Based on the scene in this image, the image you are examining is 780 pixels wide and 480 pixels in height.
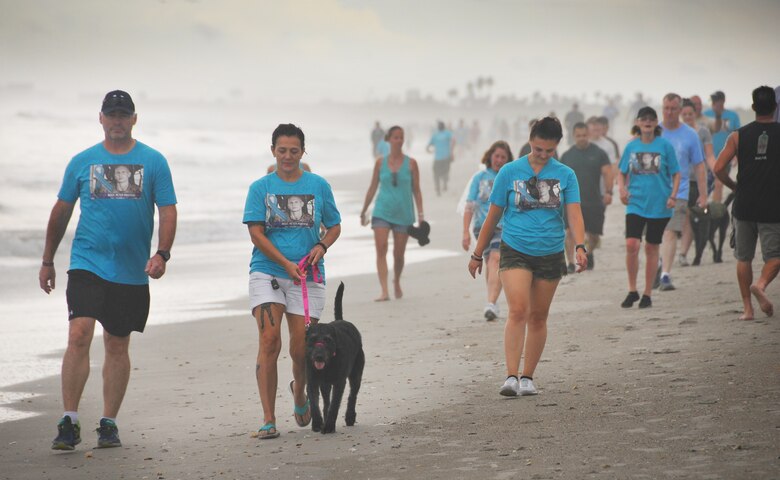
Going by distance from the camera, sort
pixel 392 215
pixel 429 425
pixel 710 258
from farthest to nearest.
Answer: pixel 710 258 → pixel 392 215 → pixel 429 425

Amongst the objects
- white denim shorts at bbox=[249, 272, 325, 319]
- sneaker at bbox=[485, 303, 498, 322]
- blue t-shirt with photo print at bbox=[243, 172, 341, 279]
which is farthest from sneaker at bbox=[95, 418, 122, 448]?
sneaker at bbox=[485, 303, 498, 322]

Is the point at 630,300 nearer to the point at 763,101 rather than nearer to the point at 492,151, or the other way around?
the point at 492,151

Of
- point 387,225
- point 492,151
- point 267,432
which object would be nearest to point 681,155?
point 492,151

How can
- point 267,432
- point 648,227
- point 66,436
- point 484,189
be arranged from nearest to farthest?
1. point 66,436
2. point 267,432
3. point 648,227
4. point 484,189

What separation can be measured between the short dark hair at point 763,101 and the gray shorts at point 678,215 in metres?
2.96

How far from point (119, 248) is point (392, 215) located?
628cm

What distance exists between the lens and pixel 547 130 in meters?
6.85

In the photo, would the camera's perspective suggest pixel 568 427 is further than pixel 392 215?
No

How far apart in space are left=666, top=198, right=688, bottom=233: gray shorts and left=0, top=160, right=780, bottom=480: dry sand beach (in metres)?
0.79

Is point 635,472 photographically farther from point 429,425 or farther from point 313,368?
point 313,368

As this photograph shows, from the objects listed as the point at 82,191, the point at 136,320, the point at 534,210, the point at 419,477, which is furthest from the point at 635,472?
the point at 82,191

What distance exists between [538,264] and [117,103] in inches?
109

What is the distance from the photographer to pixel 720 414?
228 inches

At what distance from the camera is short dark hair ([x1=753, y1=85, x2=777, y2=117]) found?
839 centimetres
